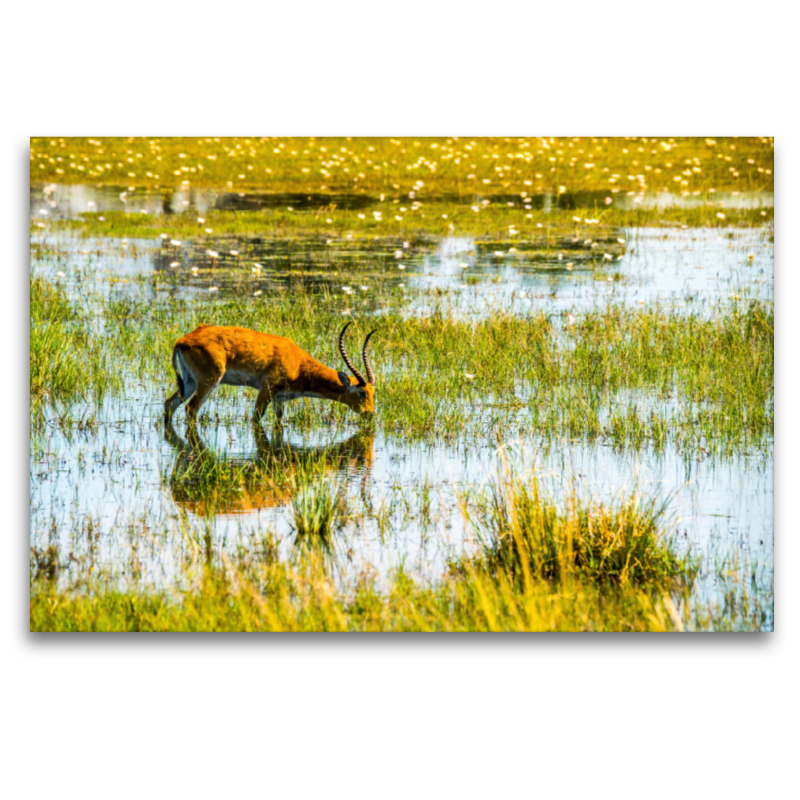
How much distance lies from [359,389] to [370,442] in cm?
31

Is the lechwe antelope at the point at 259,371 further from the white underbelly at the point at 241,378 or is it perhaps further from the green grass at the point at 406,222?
the green grass at the point at 406,222

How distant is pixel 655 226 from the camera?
5188 millimetres

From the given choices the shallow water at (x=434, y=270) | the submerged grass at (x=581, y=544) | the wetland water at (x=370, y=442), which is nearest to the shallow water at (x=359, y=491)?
the wetland water at (x=370, y=442)

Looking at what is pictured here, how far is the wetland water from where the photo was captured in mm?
4562

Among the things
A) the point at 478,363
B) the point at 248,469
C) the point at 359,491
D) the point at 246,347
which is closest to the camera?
the point at 359,491

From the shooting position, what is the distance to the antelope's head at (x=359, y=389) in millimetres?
5168

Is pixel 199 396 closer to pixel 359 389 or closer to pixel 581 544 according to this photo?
pixel 359 389

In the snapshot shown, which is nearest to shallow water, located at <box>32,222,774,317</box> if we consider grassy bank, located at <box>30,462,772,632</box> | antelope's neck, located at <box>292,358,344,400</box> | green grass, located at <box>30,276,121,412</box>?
green grass, located at <box>30,276,121,412</box>

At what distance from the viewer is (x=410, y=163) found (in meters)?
5.04

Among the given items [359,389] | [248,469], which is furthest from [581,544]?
[248,469]

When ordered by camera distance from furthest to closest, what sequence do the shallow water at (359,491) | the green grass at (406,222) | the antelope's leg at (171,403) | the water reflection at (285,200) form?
the green grass at (406,222)
the antelope's leg at (171,403)
the water reflection at (285,200)
the shallow water at (359,491)

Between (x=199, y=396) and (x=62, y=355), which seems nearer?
(x=62, y=355)

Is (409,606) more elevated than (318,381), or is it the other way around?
(318,381)
